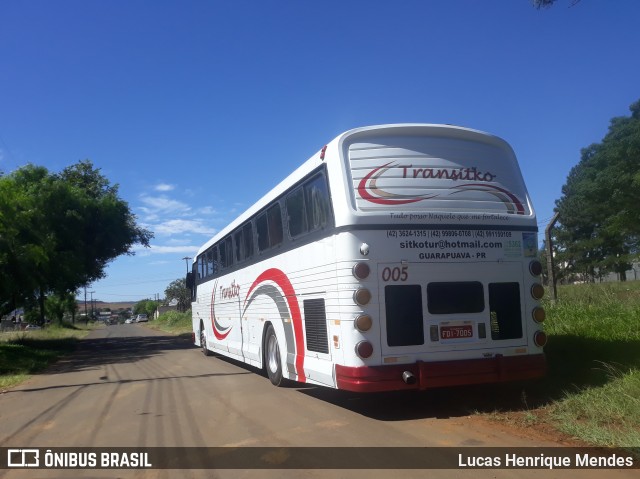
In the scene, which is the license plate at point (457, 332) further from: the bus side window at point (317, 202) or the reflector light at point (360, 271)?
the bus side window at point (317, 202)

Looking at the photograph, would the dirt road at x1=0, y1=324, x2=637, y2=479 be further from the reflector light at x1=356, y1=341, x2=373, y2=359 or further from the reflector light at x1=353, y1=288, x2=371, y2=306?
the reflector light at x1=353, y1=288, x2=371, y2=306

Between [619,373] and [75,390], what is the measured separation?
11.2 metres

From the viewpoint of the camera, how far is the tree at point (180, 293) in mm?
97750

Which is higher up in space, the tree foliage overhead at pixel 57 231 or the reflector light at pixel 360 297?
the tree foliage overhead at pixel 57 231

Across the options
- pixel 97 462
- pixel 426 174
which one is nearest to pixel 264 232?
pixel 426 174

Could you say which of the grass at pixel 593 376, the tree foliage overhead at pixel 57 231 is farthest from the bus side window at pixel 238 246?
the tree foliage overhead at pixel 57 231

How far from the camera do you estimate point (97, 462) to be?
A: 6.64 meters

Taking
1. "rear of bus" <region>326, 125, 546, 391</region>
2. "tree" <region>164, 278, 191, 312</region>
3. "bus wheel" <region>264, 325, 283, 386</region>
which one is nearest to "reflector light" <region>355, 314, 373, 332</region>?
"rear of bus" <region>326, 125, 546, 391</region>

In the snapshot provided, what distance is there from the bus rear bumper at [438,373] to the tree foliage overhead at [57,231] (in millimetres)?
16853

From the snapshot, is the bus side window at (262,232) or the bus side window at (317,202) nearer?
the bus side window at (317,202)

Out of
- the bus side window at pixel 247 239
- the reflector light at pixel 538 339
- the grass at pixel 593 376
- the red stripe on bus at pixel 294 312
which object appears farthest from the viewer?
the bus side window at pixel 247 239

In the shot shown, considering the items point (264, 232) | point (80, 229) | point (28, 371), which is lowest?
point (28, 371)

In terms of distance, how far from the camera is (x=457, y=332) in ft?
26.0

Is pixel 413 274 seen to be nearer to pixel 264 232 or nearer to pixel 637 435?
pixel 637 435
